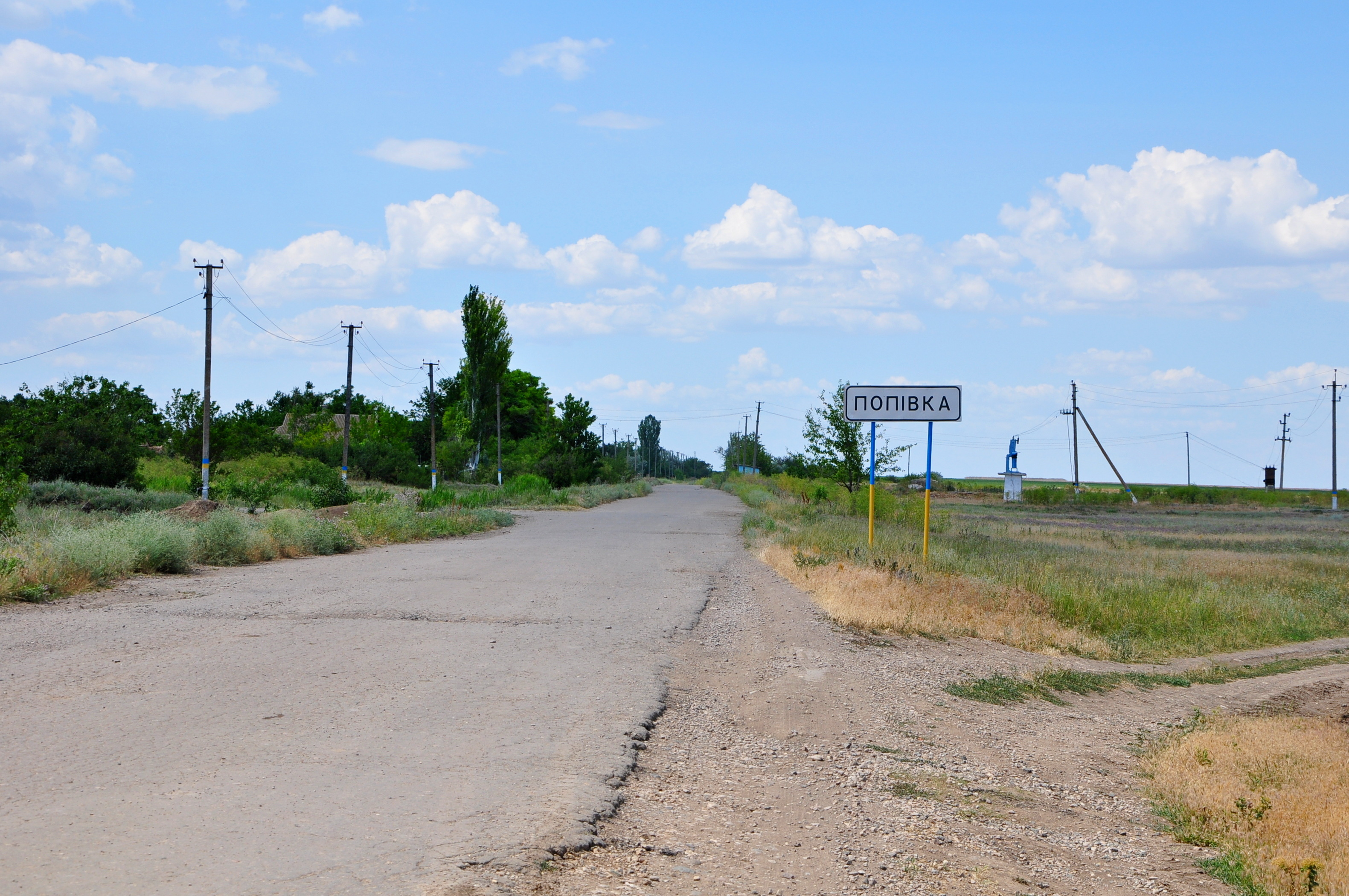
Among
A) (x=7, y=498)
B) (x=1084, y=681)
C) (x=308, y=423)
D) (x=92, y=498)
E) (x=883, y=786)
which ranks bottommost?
(x=1084, y=681)

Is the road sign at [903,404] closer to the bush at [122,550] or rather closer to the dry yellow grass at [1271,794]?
the dry yellow grass at [1271,794]

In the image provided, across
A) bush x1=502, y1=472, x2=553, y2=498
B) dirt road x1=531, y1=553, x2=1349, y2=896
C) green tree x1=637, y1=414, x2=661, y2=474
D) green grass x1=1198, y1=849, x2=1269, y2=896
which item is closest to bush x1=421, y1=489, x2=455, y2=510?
bush x1=502, y1=472, x2=553, y2=498

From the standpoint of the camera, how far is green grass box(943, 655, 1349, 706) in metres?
9.27

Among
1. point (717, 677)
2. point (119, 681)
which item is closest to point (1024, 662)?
point (717, 677)

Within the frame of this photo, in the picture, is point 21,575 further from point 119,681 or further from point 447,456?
point 447,456

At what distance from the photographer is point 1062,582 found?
57.3 feet

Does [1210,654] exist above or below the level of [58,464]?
below

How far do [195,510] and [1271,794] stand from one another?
23.6m

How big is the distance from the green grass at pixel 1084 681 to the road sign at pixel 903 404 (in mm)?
5032

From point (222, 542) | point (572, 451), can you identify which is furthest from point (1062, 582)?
point (572, 451)

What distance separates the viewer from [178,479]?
41.4 metres

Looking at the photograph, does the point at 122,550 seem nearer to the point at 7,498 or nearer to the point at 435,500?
the point at 7,498

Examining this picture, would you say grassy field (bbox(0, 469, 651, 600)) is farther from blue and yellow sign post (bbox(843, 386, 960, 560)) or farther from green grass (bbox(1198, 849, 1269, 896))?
green grass (bbox(1198, 849, 1269, 896))

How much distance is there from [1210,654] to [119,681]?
42.5 feet
